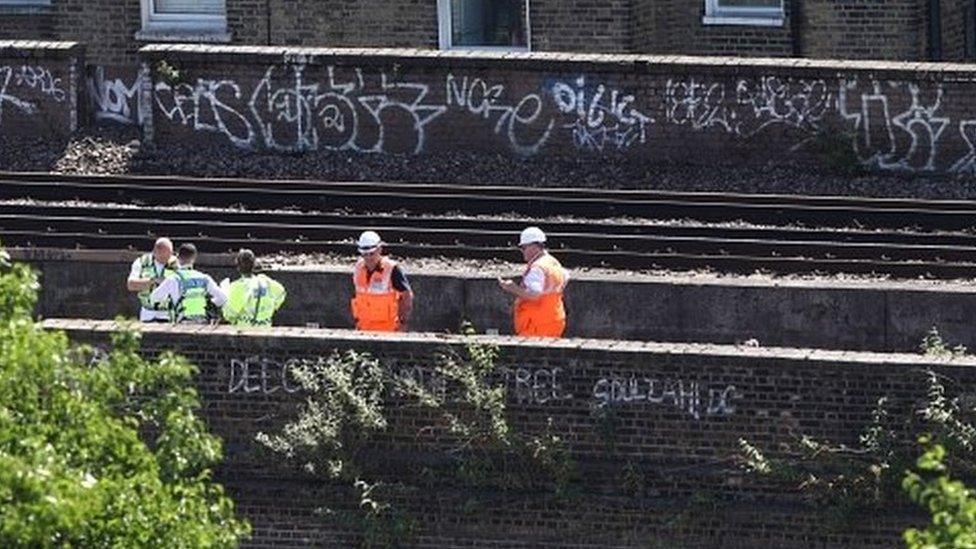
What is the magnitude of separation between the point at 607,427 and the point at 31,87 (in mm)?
11752

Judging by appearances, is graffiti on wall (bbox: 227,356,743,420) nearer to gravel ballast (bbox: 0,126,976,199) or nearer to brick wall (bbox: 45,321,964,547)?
brick wall (bbox: 45,321,964,547)

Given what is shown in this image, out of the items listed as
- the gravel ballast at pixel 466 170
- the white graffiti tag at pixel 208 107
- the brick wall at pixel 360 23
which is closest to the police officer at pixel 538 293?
the gravel ballast at pixel 466 170

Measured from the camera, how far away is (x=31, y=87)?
30.0 m

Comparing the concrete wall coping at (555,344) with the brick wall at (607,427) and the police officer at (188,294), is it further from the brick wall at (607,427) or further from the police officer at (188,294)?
the police officer at (188,294)

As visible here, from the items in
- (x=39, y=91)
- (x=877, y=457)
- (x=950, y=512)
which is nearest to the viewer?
(x=950, y=512)

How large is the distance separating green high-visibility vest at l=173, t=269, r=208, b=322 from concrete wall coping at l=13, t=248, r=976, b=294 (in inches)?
82.4

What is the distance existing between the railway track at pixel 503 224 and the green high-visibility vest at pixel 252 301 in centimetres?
369

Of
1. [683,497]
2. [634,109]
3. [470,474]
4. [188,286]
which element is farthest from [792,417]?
[634,109]

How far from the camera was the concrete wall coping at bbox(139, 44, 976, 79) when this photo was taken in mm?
28422

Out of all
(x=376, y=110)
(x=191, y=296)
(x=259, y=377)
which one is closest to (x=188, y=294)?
(x=191, y=296)

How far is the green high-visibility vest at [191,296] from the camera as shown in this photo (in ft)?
72.2

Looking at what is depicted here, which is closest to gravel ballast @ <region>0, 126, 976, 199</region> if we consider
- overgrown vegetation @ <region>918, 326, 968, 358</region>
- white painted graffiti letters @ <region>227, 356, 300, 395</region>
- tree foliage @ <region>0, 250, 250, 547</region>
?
overgrown vegetation @ <region>918, 326, 968, 358</region>

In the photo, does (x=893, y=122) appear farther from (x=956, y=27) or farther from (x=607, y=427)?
(x=607, y=427)

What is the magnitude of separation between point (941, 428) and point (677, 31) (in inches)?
582
